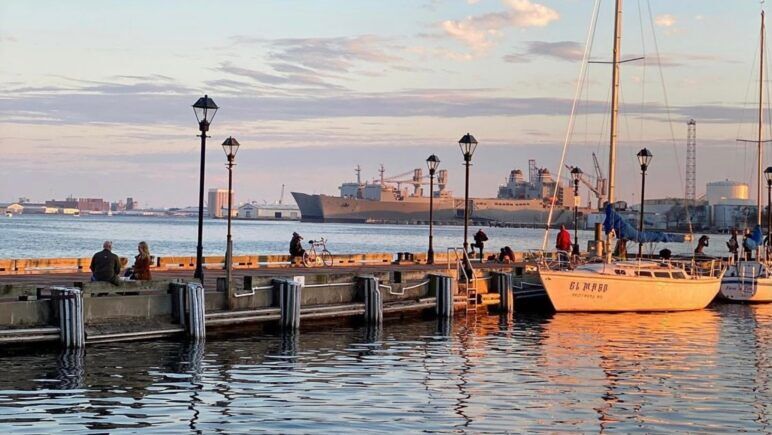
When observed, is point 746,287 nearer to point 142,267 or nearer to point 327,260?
point 327,260

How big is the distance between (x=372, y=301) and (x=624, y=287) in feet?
30.6

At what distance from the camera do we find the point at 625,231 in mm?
40250

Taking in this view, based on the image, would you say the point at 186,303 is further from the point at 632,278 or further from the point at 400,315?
the point at 632,278

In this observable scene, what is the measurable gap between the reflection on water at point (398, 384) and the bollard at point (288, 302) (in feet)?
1.80

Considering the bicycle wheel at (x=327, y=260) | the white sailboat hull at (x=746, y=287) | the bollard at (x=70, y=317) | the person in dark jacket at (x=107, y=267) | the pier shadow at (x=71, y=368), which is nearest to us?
the pier shadow at (x=71, y=368)

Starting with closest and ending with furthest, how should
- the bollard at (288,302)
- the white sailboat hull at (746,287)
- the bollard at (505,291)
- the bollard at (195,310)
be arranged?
the bollard at (195,310), the bollard at (288,302), the bollard at (505,291), the white sailboat hull at (746,287)

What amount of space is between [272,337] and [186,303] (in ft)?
7.87

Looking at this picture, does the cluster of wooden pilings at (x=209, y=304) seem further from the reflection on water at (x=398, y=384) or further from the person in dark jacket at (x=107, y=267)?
the reflection on water at (x=398, y=384)

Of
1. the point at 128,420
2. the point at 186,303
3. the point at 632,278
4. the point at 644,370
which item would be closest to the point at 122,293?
the point at 186,303

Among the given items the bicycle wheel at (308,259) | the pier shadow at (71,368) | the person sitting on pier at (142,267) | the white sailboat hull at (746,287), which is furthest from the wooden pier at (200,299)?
the white sailboat hull at (746,287)

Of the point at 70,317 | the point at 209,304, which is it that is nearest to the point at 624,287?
the point at 209,304

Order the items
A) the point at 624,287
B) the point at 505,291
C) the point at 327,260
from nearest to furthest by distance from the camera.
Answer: the point at 624,287, the point at 505,291, the point at 327,260

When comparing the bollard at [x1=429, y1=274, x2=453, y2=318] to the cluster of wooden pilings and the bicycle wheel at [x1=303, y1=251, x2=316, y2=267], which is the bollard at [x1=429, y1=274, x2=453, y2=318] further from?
the bicycle wheel at [x1=303, y1=251, x2=316, y2=267]

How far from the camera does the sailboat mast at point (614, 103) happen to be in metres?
39.5
